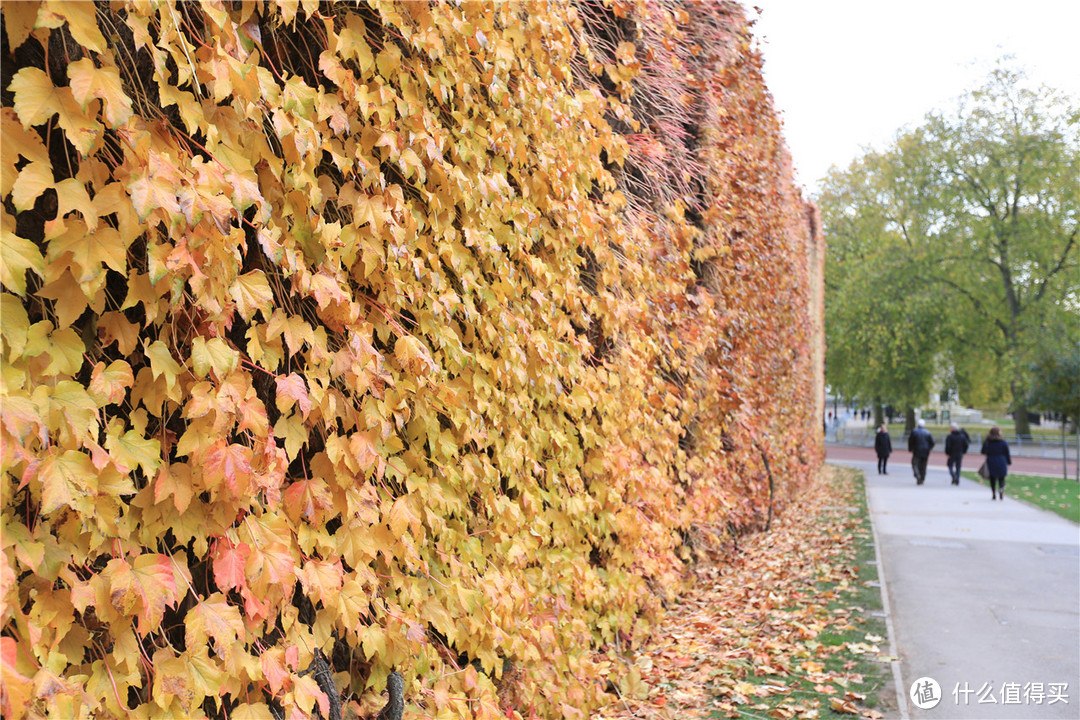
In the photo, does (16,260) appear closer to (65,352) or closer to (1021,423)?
(65,352)

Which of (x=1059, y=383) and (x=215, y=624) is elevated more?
(x=1059, y=383)

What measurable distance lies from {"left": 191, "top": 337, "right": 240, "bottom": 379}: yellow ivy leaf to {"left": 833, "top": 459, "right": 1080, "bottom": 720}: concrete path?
4.24m

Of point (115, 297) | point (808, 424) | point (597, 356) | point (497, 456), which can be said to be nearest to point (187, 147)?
point (115, 297)

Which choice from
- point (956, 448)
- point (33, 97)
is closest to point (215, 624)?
point (33, 97)

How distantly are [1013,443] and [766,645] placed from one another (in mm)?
35922

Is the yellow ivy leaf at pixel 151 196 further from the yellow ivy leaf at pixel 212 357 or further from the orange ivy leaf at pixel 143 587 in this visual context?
the orange ivy leaf at pixel 143 587

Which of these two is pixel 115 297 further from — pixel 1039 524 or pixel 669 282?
pixel 1039 524

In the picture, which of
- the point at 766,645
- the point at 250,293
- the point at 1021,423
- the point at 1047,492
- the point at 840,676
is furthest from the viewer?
the point at 1021,423

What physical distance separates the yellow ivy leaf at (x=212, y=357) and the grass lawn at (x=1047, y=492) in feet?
45.3

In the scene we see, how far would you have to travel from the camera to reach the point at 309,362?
7.43ft

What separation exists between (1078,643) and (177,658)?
6.35 m

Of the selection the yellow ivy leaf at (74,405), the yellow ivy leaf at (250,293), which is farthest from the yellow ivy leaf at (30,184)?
the yellow ivy leaf at (250,293)

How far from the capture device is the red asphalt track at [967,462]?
82.0ft

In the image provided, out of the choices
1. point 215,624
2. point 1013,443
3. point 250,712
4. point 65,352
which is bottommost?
point 1013,443
